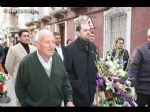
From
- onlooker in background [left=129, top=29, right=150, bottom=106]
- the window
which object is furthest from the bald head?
the window

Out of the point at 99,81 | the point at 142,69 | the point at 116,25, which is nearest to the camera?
the point at 99,81

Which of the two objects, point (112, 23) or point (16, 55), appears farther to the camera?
point (112, 23)

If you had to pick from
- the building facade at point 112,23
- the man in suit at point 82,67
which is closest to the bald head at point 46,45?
the man in suit at point 82,67

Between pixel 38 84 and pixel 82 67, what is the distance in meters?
1.12


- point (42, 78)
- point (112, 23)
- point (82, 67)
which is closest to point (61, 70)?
point (42, 78)

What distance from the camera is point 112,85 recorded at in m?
5.31

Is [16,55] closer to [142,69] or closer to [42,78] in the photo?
[142,69]

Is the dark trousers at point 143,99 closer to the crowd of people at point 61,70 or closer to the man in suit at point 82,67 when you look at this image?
the crowd of people at point 61,70

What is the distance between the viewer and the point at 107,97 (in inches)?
214

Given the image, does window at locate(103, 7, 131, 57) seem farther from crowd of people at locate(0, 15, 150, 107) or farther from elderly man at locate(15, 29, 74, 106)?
elderly man at locate(15, 29, 74, 106)

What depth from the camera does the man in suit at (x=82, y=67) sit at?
527 centimetres

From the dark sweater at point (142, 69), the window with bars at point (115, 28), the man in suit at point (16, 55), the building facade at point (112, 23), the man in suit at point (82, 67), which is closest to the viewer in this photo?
the man in suit at point (82, 67)

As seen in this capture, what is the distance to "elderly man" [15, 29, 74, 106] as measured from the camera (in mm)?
4312
